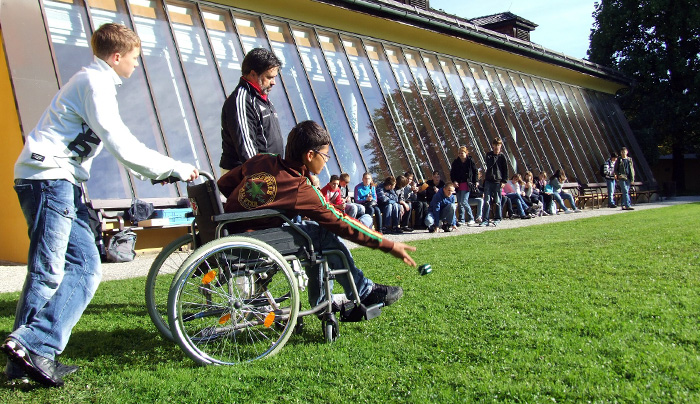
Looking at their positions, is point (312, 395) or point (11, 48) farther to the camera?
point (11, 48)

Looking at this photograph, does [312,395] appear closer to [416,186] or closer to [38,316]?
[38,316]

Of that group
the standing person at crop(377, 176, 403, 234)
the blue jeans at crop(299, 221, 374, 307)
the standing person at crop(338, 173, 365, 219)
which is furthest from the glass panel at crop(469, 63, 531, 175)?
the blue jeans at crop(299, 221, 374, 307)

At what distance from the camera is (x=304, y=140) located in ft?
11.5

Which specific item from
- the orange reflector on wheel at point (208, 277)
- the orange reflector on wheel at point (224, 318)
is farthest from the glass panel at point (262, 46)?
the orange reflector on wheel at point (208, 277)

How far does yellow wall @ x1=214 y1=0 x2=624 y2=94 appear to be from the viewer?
1404cm

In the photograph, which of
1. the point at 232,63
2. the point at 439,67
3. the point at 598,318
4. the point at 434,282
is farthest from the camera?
the point at 439,67

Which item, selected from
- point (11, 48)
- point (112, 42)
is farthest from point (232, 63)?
point (112, 42)

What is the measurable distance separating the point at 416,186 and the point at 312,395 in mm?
11389

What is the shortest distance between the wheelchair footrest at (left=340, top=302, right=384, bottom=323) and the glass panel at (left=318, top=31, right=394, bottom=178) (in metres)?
10.5

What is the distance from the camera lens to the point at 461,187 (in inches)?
521

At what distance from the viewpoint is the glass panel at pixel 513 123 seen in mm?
20453

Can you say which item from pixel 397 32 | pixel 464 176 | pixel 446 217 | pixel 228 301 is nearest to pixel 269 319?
pixel 228 301

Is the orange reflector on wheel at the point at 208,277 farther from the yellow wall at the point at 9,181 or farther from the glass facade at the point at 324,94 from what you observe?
the yellow wall at the point at 9,181

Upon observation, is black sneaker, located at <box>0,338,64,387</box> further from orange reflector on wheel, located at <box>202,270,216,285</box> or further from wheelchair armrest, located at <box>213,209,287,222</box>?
wheelchair armrest, located at <box>213,209,287,222</box>
